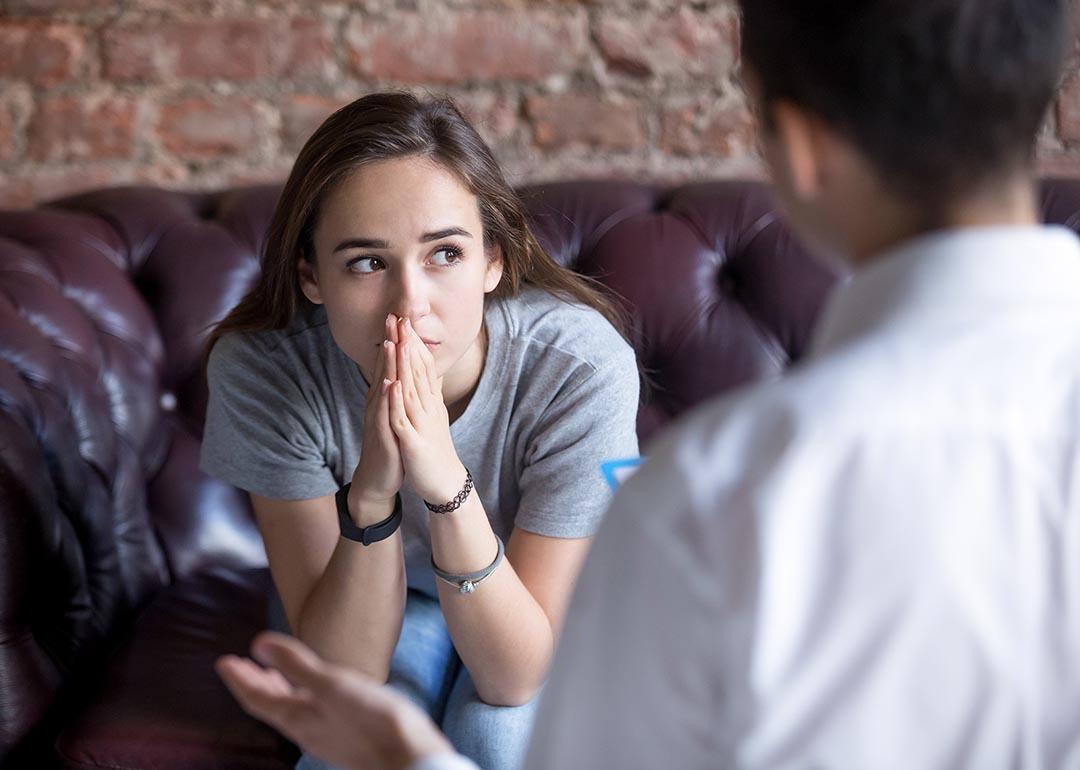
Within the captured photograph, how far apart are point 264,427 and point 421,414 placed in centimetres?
28

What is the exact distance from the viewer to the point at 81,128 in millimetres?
2219

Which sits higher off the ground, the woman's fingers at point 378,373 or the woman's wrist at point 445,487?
the woman's fingers at point 378,373

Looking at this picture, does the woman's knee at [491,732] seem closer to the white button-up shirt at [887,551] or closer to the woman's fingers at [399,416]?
the woman's fingers at [399,416]

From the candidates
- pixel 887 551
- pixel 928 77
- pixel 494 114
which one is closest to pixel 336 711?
pixel 887 551

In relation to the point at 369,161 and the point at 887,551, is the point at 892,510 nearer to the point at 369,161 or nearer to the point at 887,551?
the point at 887,551

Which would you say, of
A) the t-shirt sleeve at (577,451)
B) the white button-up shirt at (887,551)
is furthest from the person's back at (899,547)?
the t-shirt sleeve at (577,451)

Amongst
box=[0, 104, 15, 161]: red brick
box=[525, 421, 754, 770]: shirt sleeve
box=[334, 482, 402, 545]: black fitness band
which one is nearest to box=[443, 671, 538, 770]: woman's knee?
box=[334, 482, 402, 545]: black fitness band

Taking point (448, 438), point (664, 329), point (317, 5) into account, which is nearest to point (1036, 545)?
point (448, 438)

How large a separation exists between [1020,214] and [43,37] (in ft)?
6.65

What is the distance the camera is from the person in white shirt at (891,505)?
544mm

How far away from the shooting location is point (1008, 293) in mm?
575

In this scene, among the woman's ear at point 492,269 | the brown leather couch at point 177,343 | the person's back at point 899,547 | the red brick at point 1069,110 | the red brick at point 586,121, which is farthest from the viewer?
the red brick at point 586,121

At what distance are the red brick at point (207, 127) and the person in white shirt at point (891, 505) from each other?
176cm

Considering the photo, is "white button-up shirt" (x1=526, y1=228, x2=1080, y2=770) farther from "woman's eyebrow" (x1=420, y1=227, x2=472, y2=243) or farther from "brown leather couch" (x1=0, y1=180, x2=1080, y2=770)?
"brown leather couch" (x1=0, y1=180, x2=1080, y2=770)
